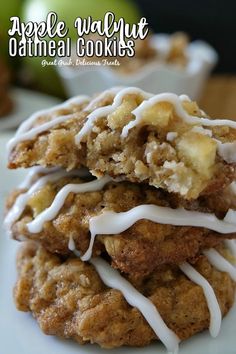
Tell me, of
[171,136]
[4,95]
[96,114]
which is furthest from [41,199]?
[4,95]

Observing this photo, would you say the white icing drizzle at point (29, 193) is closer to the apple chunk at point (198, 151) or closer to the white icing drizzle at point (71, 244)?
the white icing drizzle at point (71, 244)

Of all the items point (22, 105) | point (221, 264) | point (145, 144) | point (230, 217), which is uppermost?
point (145, 144)

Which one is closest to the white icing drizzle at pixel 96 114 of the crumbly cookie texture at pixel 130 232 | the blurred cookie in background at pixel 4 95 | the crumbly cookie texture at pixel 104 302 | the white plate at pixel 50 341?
the crumbly cookie texture at pixel 130 232

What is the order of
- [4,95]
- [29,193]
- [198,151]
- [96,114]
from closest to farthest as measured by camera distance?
1. [198,151]
2. [96,114]
3. [29,193]
4. [4,95]

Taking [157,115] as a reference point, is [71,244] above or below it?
below

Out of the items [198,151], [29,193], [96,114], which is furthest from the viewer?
[29,193]

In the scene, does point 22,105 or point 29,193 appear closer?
point 29,193

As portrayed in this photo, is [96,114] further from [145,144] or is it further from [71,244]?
[71,244]
